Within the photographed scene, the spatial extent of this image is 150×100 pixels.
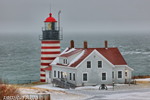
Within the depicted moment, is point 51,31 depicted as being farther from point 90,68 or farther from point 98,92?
point 98,92

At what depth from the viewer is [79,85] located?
4700 centimetres

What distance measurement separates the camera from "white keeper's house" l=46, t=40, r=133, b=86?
155 feet

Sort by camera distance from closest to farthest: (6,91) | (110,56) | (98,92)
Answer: (6,91), (98,92), (110,56)

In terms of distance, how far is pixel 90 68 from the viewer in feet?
156

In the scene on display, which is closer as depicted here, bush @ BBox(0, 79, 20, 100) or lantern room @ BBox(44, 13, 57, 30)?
bush @ BBox(0, 79, 20, 100)

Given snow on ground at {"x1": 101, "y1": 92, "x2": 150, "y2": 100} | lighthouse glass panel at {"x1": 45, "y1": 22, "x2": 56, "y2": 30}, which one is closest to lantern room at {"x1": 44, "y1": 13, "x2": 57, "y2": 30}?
lighthouse glass panel at {"x1": 45, "y1": 22, "x2": 56, "y2": 30}

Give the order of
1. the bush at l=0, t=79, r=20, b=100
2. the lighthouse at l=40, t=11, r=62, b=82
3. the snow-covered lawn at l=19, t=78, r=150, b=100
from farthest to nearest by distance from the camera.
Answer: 1. the lighthouse at l=40, t=11, r=62, b=82
2. the snow-covered lawn at l=19, t=78, r=150, b=100
3. the bush at l=0, t=79, r=20, b=100

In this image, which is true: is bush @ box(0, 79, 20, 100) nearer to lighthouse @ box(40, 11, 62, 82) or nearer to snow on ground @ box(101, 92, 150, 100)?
snow on ground @ box(101, 92, 150, 100)

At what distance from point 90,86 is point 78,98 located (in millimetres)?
7955

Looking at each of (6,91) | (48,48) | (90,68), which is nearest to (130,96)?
(90,68)

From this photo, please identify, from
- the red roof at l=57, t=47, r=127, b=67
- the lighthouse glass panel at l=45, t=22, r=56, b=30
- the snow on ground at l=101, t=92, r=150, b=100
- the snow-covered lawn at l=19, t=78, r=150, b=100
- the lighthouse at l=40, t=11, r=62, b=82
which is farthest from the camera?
the lighthouse glass panel at l=45, t=22, r=56, b=30

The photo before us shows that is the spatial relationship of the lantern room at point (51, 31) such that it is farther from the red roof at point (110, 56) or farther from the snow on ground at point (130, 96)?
the snow on ground at point (130, 96)

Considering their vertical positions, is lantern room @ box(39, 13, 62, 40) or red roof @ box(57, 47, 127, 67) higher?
lantern room @ box(39, 13, 62, 40)

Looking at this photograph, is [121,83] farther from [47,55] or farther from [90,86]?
[47,55]
